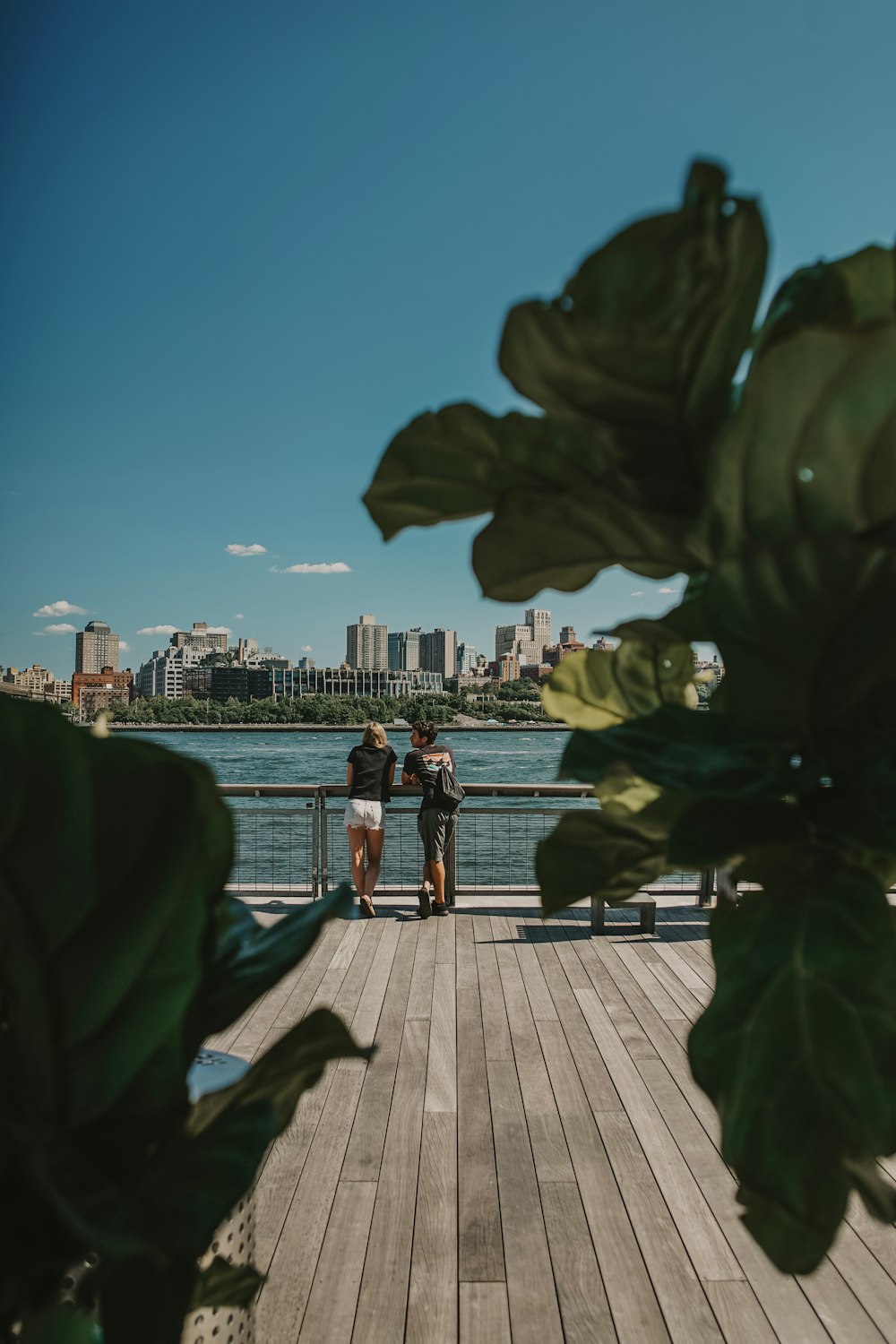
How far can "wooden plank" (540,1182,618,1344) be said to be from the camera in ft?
6.54

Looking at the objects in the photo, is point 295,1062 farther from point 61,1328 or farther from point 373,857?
point 373,857

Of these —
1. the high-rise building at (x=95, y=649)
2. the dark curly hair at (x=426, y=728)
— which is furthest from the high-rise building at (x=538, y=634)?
the high-rise building at (x=95, y=649)

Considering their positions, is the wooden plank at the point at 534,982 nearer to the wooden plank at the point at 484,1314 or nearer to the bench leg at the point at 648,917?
the bench leg at the point at 648,917

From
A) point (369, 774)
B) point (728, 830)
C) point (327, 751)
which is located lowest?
point (327, 751)

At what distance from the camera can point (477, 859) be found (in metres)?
6.08

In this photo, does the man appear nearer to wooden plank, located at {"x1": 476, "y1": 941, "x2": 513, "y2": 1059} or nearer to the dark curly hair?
the dark curly hair

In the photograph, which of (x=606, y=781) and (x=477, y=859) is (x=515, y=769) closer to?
(x=477, y=859)

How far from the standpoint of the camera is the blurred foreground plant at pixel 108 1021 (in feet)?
0.92

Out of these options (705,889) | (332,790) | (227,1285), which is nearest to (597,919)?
(705,889)

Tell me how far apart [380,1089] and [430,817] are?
240 centimetres

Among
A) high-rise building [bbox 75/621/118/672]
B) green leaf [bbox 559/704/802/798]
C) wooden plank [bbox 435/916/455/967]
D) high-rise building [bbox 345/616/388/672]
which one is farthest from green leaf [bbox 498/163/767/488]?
high-rise building [bbox 345/616/388/672]

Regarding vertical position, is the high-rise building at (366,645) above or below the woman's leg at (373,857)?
above

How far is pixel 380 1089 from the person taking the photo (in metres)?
3.23

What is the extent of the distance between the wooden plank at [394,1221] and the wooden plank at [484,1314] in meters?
0.16
